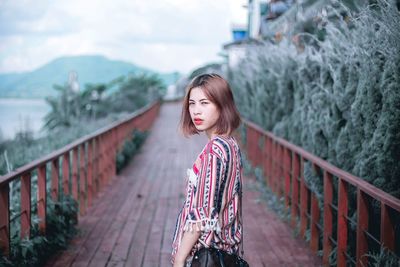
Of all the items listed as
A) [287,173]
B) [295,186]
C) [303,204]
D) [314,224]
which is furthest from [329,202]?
[287,173]

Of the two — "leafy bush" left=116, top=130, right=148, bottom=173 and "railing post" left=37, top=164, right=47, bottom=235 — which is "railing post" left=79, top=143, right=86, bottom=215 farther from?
"leafy bush" left=116, top=130, right=148, bottom=173

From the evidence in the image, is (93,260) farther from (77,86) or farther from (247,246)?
(77,86)

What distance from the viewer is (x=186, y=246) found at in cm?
236

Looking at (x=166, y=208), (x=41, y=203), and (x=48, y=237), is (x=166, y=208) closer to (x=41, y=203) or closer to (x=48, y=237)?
(x=48, y=237)

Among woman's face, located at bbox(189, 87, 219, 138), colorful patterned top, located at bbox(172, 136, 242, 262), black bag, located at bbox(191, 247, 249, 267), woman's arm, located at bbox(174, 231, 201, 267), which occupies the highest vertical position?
woman's face, located at bbox(189, 87, 219, 138)

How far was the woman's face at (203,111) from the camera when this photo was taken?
2.49m

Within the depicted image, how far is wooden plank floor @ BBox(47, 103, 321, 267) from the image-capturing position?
5.16 meters

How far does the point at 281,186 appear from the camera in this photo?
736 cm

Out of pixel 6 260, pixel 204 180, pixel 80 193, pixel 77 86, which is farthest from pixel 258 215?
pixel 77 86

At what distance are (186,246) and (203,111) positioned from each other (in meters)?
0.58

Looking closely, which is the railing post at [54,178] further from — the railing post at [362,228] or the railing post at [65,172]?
the railing post at [362,228]

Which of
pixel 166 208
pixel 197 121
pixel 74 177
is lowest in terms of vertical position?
pixel 166 208

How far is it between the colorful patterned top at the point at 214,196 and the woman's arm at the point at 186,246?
22 millimetres

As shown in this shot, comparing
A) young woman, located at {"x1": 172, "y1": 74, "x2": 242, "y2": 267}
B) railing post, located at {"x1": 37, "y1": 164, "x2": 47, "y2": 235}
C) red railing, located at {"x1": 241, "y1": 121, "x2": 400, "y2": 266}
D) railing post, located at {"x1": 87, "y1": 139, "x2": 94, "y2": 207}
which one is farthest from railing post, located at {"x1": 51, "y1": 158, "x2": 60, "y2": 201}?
young woman, located at {"x1": 172, "y1": 74, "x2": 242, "y2": 267}
